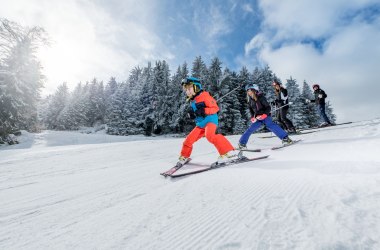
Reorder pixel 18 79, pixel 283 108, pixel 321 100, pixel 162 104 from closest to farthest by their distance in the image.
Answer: pixel 283 108
pixel 321 100
pixel 18 79
pixel 162 104

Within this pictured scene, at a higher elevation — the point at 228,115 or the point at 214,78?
the point at 214,78

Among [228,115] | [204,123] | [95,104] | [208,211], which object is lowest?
[208,211]

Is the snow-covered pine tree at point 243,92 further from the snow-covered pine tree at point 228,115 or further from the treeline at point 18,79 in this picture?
the treeline at point 18,79

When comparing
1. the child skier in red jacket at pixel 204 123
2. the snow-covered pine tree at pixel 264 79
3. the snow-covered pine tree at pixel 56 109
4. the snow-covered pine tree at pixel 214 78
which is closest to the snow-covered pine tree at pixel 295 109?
the snow-covered pine tree at pixel 264 79

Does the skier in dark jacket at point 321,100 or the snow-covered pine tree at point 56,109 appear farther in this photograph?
the snow-covered pine tree at point 56,109

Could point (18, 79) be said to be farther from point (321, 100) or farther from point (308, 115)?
point (308, 115)

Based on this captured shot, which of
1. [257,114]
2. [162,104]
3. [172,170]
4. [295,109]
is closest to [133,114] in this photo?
[162,104]

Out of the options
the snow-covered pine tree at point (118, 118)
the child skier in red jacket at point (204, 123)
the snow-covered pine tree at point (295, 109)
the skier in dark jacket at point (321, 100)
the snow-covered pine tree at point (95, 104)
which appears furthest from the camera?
the snow-covered pine tree at point (95, 104)

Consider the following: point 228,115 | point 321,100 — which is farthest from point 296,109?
point 321,100

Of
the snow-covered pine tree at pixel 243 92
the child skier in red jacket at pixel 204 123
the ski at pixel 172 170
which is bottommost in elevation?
the ski at pixel 172 170

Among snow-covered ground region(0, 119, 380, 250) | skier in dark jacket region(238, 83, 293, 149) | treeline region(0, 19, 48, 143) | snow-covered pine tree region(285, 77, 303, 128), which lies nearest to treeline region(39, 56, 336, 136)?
snow-covered pine tree region(285, 77, 303, 128)

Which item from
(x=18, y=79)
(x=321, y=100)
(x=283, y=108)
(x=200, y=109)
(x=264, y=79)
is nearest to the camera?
(x=200, y=109)

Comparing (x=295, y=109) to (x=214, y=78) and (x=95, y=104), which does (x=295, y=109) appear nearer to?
(x=214, y=78)

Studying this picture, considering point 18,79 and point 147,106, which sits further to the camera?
point 147,106
